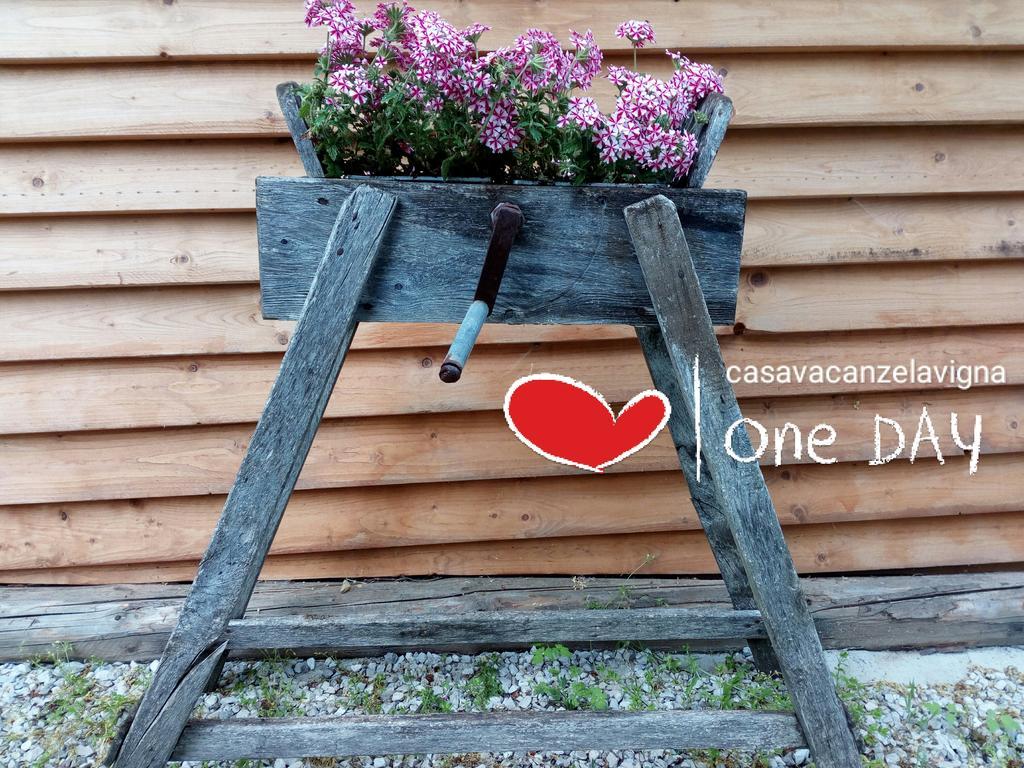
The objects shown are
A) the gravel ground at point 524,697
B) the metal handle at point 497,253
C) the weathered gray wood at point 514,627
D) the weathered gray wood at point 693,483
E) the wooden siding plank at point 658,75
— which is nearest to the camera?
the metal handle at point 497,253

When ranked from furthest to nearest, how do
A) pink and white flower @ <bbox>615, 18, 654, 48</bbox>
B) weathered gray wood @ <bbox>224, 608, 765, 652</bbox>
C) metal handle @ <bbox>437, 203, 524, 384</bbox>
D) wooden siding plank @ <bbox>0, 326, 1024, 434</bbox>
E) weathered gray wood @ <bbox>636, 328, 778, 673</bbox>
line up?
wooden siding plank @ <bbox>0, 326, 1024, 434</bbox>, weathered gray wood @ <bbox>636, 328, 778, 673</bbox>, weathered gray wood @ <bbox>224, 608, 765, 652</bbox>, pink and white flower @ <bbox>615, 18, 654, 48</bbox>, metal handle @ <bbox>437, 203, 524, 384</bbox>

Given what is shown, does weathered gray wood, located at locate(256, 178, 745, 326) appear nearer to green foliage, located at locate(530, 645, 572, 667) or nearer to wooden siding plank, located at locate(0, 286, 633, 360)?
wooden siding plank, located at locate(0, 286, 633, 360)

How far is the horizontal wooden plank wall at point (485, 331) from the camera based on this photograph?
5.74ft

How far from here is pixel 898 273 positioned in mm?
1923

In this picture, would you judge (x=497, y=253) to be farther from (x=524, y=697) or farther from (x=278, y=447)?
(x=524, y=697)

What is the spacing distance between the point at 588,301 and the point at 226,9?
48.8 inches

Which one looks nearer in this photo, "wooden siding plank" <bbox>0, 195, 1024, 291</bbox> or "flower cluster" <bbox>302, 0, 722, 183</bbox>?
"flower cluster" <bbox>302, 0, 722, 183</bbox>

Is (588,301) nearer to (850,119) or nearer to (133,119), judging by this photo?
Answer: (850,119)

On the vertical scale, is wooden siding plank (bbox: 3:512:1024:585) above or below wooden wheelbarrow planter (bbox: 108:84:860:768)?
below

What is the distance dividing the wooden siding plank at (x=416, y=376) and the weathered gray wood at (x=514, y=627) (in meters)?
0.67

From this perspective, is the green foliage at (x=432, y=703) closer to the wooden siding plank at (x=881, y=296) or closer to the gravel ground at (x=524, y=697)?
the gravel ground at (x=524, y=697)

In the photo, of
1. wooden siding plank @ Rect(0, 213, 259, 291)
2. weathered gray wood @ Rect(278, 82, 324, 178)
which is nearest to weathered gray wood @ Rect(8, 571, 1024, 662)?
wooden siding plank @ Rect(0, 213, 259, 291)

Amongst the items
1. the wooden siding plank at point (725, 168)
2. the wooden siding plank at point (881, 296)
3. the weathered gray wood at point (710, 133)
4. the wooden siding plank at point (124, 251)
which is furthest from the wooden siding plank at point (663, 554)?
the weathered gray wood at point (710, 133)

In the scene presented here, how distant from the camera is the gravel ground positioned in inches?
64.1
